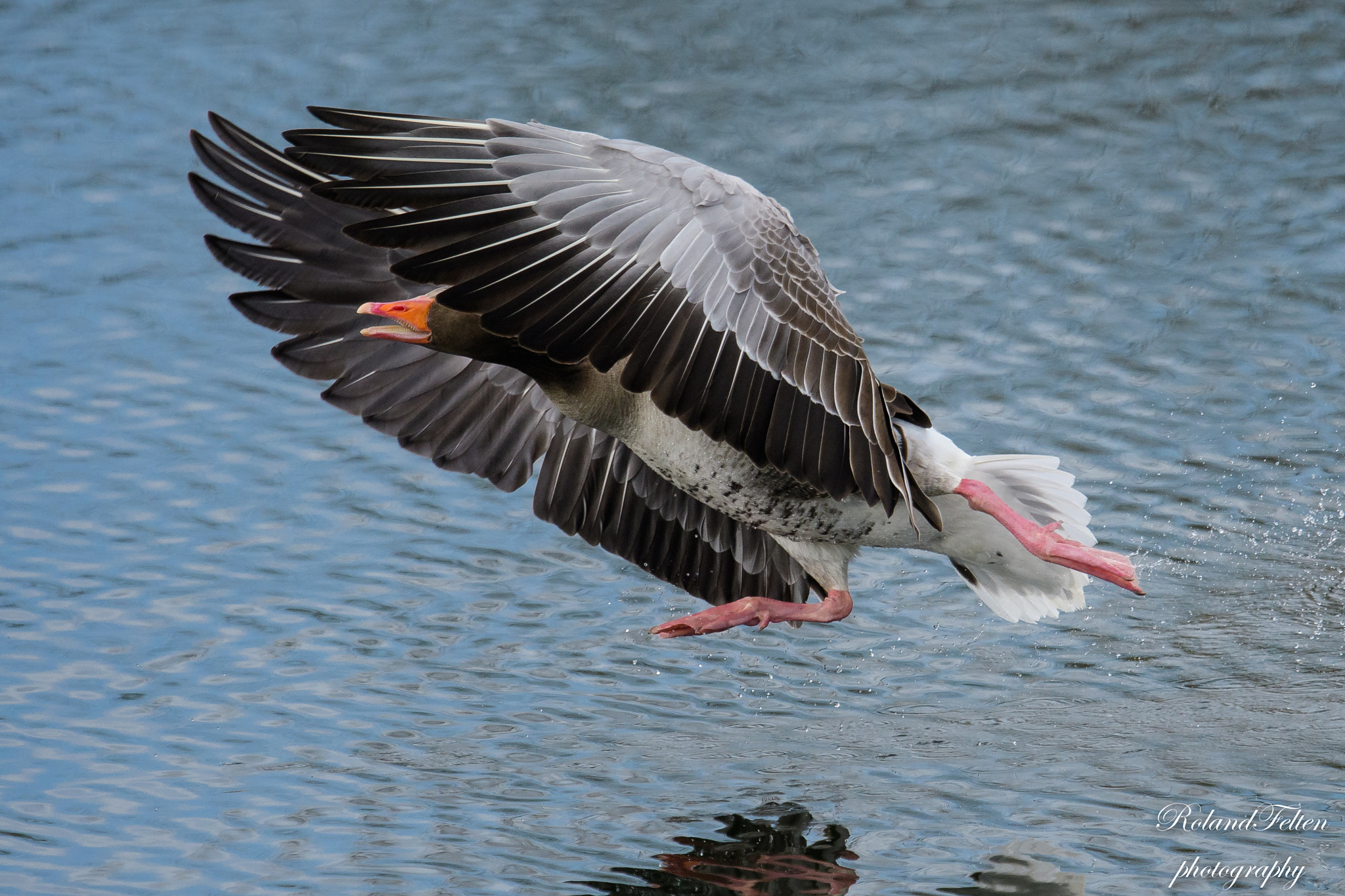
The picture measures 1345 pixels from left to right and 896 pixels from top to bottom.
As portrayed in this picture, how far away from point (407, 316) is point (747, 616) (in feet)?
5.34

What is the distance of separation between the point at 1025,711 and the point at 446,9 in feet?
28.0

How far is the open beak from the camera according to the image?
605 centimetres

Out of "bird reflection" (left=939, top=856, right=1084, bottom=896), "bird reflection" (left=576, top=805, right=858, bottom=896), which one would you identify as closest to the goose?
"bird reflection" (left=576, top=805, right=858, bottom=896)

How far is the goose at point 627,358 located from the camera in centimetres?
529

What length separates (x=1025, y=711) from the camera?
6.87m

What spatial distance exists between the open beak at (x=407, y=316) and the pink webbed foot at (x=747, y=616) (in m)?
1.33

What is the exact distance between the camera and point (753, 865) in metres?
5.76

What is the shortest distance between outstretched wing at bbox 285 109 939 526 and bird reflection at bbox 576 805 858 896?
119 cm

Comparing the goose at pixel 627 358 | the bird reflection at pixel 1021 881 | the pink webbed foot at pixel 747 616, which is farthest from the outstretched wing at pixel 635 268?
the bird reflection at pixel 1021 881

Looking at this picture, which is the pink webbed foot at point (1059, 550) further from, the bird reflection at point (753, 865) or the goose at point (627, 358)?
the bird reflection at point (753, 865)

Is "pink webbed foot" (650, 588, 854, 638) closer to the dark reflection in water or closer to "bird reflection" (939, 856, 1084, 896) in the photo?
the dark reflection in water

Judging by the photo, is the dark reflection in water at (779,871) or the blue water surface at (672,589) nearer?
the dark reflection in water at (779,871)

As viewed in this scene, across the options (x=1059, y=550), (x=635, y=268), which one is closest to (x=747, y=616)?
(x=1059, y=550)

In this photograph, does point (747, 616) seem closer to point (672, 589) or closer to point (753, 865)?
point (753, 865)
